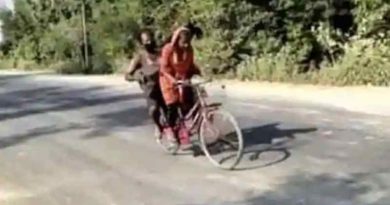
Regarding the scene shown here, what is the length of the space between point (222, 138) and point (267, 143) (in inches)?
46.6

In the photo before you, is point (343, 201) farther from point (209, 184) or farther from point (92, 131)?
point (92, 131)

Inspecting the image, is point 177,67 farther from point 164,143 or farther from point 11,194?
point 11,194

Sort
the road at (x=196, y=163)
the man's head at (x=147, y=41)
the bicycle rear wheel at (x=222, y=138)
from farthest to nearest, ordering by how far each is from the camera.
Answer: the man's head at (x=147, y=41), the bicycle rear wheel at (x=222, y=138), the road at (x=196, y=163)

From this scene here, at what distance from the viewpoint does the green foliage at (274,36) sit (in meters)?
21.7

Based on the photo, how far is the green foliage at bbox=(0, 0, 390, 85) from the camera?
21688 millimetres

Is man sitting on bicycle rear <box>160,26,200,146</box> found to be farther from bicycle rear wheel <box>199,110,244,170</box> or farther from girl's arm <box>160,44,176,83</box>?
bicycle rear wheel <box>199,110,244,170</box>

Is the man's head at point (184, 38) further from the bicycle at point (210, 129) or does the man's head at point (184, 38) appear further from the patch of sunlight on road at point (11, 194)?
the patch of sunlight on road at point (11, 194)

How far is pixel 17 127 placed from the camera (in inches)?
622

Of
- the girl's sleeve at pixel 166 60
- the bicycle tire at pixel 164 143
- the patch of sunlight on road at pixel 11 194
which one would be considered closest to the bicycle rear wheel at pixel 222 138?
the bicycle tire at pixel 164 143

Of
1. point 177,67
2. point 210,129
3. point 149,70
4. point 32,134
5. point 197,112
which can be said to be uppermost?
point 177,67

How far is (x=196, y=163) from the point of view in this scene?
1056cm

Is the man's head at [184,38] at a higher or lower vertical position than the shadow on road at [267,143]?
higher

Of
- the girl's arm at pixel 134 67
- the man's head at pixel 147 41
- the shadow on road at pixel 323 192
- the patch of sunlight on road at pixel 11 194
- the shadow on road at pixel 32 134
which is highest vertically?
the man's head at pixel 147 41

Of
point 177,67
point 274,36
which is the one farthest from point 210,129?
point 274,36
